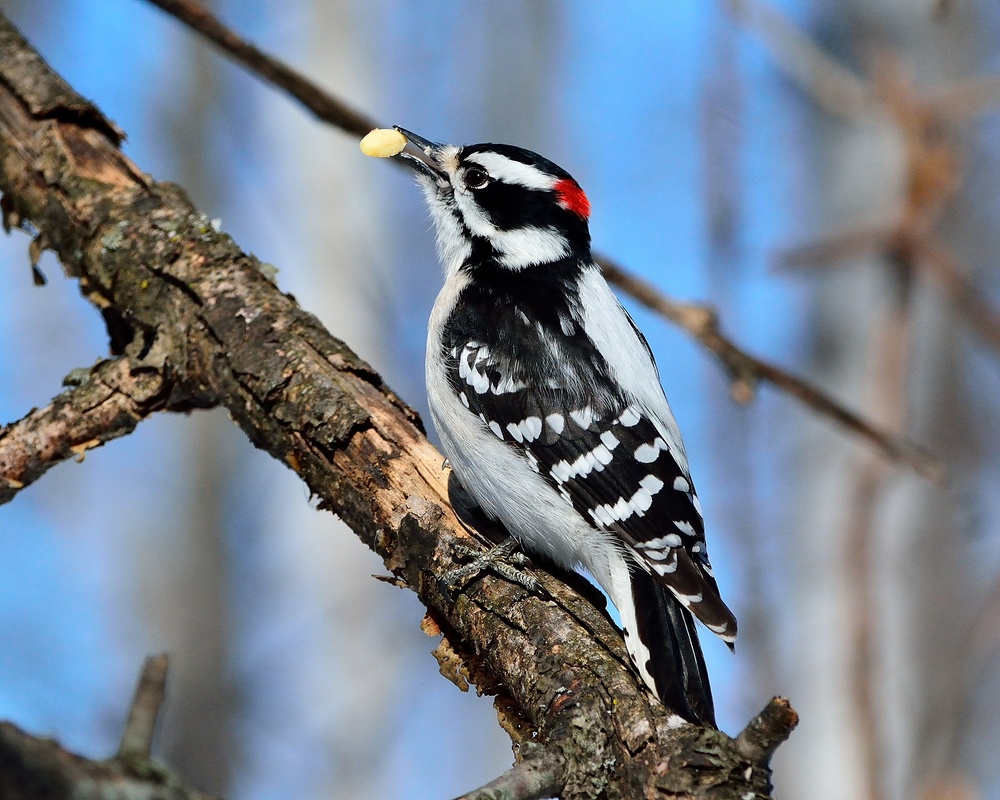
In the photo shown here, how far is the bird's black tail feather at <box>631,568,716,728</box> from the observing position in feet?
8.53

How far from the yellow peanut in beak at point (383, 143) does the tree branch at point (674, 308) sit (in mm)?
185

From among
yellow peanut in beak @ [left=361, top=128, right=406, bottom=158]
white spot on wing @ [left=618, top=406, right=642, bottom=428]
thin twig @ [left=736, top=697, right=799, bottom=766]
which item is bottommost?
thin twig @ [left=736, top=697, right=799, bottom=766]

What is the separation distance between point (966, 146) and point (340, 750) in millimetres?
7213

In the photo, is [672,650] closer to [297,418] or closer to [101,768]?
[297,418]

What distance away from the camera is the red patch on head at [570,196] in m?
4.43

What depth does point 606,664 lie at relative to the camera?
269 centimetres

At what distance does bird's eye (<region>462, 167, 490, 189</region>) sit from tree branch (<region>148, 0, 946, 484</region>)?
0.52 meters

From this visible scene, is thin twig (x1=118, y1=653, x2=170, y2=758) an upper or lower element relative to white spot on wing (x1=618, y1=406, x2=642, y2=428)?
lower

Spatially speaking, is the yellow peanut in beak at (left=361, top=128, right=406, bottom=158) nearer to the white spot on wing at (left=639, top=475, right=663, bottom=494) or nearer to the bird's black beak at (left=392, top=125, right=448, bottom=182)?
the bird's black beak at (left=392, top=125, right=448, bottom=182)

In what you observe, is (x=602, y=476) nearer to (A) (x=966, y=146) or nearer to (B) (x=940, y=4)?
(B) (x=940, y=4)

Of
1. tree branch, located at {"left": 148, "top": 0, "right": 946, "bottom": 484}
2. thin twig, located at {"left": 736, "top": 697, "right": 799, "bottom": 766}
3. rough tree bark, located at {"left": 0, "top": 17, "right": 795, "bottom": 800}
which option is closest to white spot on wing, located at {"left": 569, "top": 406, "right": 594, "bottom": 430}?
rough tree bark, located at {"left": 0, "top": 17, "right": 795, "bottom": 800}

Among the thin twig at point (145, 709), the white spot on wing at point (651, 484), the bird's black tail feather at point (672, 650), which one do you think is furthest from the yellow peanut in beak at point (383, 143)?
the thin twig at point (145, 709)

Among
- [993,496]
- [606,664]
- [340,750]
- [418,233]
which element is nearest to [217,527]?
[340,750]

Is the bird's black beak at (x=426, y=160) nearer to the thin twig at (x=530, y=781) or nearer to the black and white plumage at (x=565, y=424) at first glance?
the black and white plumage at (x=565, y=424)
